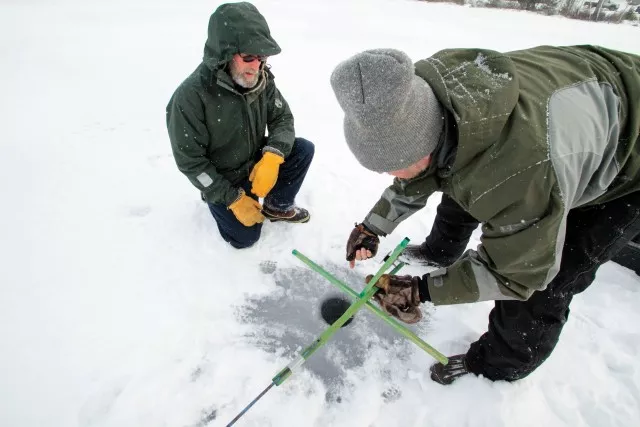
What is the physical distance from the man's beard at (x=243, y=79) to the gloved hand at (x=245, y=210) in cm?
63

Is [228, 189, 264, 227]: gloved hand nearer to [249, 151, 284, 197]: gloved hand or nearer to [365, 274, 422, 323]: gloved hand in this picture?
[249, 151, 284, 197]: gloved hand

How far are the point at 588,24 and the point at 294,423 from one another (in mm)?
11832

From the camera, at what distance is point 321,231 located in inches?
102

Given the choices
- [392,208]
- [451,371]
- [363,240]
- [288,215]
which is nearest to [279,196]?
[288,215]

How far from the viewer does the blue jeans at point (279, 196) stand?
2.38 meters

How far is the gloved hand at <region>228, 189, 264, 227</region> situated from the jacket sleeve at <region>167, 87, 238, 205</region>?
40 millimetres

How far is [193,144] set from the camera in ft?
6.84

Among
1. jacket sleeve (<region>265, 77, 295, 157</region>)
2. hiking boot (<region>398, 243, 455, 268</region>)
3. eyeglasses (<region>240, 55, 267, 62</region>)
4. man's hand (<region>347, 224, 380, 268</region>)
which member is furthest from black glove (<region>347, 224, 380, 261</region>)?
eyeglasses (<region>240, 55, 267, 62</region>)

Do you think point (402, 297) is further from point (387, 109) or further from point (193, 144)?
point (193, 144)

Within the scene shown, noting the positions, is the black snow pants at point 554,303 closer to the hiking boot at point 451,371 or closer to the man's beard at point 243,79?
the hiking boot at point 451,371

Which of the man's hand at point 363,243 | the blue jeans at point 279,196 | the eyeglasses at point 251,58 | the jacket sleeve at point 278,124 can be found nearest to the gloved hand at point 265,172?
the jacket sleeve at point 278,124

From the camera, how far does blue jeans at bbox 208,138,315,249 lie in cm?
238

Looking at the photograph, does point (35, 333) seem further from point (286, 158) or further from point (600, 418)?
point (600, 418)

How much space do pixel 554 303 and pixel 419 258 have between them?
0.97m
